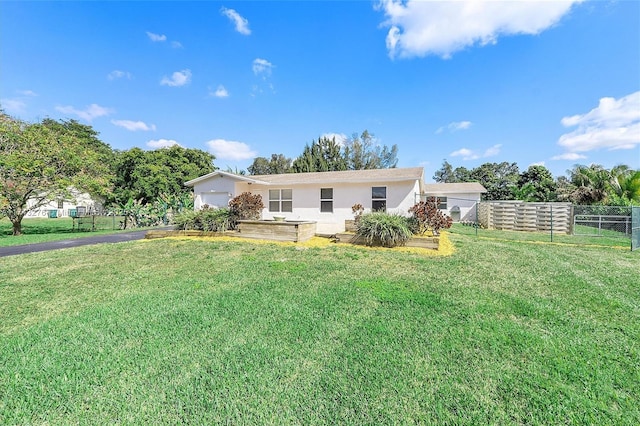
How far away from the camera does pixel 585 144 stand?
30188mm

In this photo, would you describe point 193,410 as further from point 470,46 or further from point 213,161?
point 213,161

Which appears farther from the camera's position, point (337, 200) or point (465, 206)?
point (465, 206)

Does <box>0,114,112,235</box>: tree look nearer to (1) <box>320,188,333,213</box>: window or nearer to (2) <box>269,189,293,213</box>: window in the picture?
(2) <box>269,189,293,213</box>: window

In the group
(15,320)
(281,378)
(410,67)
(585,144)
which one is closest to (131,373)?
(281,378)

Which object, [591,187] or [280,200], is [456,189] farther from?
[280,200]

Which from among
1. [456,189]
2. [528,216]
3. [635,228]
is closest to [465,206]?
[456,189]

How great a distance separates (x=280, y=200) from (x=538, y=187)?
86.0 feet

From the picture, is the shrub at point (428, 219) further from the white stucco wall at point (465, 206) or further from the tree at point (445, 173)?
the tree at point (445, 173)

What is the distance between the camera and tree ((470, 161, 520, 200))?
32.2 m

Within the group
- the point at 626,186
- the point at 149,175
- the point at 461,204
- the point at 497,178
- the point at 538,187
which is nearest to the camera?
the point at 626,186

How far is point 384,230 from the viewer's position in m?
8.55

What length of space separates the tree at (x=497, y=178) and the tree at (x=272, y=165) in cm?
2798

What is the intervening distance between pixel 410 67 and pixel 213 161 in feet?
71.8

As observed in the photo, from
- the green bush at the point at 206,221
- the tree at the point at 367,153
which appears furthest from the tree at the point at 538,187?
the green bush at the point at 206,221
